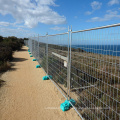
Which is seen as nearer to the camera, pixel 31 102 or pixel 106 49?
pixel 106 49

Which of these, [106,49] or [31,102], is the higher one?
[106,49]

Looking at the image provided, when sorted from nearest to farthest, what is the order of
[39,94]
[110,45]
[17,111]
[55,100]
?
[110,45] → [17,111] → [55,100] → [39,94]

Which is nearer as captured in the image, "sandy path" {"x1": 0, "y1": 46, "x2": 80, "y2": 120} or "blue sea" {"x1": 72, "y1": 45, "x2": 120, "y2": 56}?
"blue sea" {"x1": 72, "y1": 45, "x2": 120, "y2": 56}

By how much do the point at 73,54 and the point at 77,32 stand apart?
0.68 meters

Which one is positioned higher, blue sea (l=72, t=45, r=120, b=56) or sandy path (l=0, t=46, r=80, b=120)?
blue sea (l=72, t=45, r=120, b=56)

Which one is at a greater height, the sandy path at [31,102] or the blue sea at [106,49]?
the blue sea at [106,49]

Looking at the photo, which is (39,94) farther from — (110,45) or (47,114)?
(110,45)

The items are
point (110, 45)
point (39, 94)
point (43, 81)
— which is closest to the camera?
point (110, 45)

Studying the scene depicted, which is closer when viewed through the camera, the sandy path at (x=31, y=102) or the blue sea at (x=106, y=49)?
the blue sea at (x=106, y=49)

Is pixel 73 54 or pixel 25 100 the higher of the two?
pixel 73 54

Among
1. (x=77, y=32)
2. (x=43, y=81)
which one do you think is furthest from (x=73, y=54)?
(x=43, y=81)

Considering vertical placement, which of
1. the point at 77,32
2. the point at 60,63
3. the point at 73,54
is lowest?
the point at 60,63

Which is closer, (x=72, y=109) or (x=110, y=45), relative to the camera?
Result: (x=110, y=45)

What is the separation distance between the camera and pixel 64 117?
336 cm
